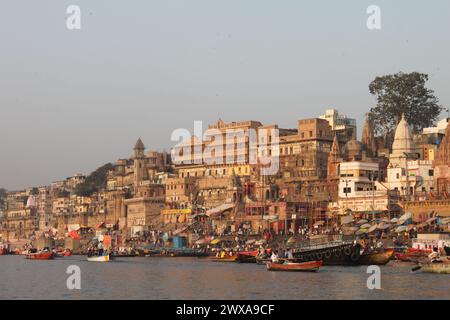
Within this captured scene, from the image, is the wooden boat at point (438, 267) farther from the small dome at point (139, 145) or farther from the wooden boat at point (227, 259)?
the small dome at point (139, 145)

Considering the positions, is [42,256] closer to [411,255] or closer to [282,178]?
[282,178]

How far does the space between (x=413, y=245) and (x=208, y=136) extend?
40362 millimetres

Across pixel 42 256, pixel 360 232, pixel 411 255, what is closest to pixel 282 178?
pixel 360 232

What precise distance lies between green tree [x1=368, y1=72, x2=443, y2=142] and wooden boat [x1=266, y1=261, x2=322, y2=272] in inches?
1820

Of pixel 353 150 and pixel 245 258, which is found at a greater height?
pixel 353 150

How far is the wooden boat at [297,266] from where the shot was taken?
5653cm

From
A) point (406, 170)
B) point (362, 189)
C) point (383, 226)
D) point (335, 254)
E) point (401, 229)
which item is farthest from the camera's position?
point (362, 189)

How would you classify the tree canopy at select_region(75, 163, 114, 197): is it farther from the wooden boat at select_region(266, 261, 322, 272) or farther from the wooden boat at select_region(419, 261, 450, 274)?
the wooden boat at select_region(419, 261, 450, 274)

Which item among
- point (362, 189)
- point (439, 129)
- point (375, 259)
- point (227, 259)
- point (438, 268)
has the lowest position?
point (227, 259)

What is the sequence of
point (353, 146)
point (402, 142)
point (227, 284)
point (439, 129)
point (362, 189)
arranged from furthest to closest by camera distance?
point (439, 129) → point (353, 146) → point (402, 142) → point (362, 189) → point (227, 284)

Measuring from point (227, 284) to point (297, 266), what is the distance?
27.3ft

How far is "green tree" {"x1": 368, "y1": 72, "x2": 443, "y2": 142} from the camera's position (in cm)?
10044

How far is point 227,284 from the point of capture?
5000cm

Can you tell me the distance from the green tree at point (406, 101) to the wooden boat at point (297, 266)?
46216 millimetres
